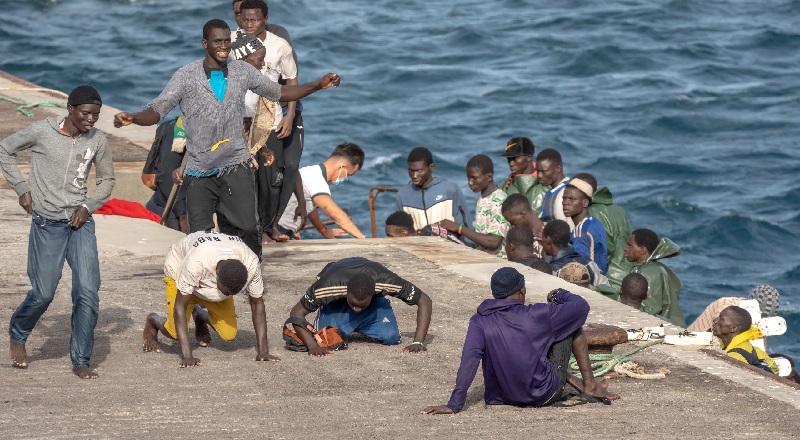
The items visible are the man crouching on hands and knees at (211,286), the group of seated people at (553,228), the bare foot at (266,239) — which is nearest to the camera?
the man crouching on hands and knees at (211,286)

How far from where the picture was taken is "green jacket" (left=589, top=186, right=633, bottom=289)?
13430 mm

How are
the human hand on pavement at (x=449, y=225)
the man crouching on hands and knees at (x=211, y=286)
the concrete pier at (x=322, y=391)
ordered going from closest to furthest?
the concrete pier at (x=322, y=391)
the man crouching on hands and knees at (x=211, y=286)
the human hand on pavement at (x=449, y=225)

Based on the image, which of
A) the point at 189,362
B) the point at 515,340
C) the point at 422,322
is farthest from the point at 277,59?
the point at 515,340

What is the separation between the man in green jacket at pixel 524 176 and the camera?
14.6 metres

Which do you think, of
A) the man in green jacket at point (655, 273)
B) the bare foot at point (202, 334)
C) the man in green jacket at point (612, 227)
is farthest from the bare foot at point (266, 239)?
the bare foot at point (202, 334)

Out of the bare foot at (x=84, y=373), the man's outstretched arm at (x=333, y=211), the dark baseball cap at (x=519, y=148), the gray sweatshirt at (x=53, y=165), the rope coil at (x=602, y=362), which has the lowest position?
the rope coil at (x=602, y=362)

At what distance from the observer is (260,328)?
9.54 m

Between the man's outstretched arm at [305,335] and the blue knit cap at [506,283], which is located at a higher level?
the blue knit cap at [506,283]

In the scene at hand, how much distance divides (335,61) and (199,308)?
25916mm

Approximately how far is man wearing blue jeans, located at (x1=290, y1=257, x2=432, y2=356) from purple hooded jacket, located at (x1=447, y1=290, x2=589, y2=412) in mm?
1200

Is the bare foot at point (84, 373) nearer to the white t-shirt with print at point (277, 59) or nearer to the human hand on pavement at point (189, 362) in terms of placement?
the human hand on pavement at point (189, 362)

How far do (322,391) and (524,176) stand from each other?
6.14 m

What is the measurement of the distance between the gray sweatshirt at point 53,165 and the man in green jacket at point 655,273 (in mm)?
5319

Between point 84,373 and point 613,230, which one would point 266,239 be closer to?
point 613,230
